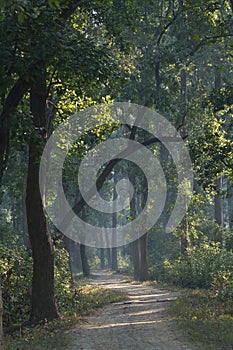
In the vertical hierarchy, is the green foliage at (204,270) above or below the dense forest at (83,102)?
below

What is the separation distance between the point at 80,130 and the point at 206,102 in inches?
235

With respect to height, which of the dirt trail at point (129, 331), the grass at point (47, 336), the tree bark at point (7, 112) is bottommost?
the dirt trail at point (129, 331)

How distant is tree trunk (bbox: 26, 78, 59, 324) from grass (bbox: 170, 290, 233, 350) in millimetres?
3774

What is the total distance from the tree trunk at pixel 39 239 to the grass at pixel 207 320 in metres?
3.77

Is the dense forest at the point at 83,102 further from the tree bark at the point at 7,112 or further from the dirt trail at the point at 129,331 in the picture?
the dirt trail at the point at 129,331

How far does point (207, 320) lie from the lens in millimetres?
13078

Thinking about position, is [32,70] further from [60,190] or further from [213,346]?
[60,190]

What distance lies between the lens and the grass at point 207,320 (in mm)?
10586

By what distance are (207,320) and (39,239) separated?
5.17 meters

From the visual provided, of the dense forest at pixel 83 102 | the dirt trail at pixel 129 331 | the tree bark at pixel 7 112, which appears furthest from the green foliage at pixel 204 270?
the tree bark at pixel 7 112

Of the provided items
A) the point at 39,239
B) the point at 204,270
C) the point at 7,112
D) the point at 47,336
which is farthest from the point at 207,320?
the point at 204,270

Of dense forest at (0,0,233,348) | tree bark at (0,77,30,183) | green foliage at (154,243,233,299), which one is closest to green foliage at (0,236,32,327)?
dense forest at (0,0,233,348)

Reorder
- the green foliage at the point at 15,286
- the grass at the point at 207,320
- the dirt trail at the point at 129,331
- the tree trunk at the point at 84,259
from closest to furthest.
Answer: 1. the grass at the point at 207,320
2. the dirt trail at the point at 129,331
3. the green foliage at the point at 15,286
4. the tree trunk at the point at 84,259

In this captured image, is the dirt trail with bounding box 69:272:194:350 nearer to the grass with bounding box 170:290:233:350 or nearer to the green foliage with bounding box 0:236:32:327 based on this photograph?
the grass with bounding box 170:290:233:350
